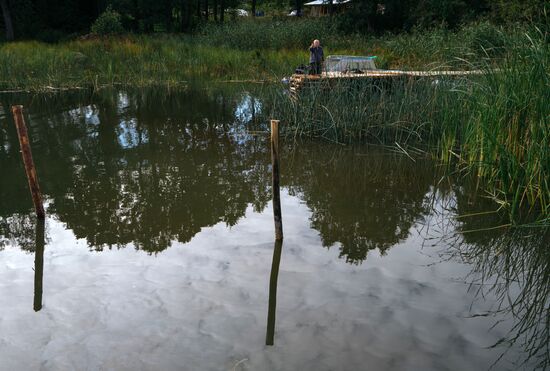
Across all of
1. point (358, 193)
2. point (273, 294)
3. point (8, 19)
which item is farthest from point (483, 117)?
point (8, 19)

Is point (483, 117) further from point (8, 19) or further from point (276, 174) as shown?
point (8, 19)

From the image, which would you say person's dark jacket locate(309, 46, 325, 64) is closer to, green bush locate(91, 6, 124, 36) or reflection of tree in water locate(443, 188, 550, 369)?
reflection of tree in water locate(443, 188, 550, 369)

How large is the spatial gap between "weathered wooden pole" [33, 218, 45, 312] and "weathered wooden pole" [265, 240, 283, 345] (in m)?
1.95

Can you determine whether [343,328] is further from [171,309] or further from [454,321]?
[171,309]

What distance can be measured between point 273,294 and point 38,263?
96.2 inches

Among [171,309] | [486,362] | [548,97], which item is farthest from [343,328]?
[548,97]

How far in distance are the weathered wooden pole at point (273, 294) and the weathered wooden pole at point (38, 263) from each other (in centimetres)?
195

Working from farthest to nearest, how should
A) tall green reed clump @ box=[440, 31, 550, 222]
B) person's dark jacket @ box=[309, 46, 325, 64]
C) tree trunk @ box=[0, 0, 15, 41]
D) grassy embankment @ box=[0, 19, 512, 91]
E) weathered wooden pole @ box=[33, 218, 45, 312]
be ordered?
tree trunk @ box=[0, 0, 15, 41] → grassy embankment @ box=[0, 19, 512, 91] → person's dark jacket @ box=[309, 46, 325, 64] → tall green reed clump @ box=[440, 31, 550, 222] → weathered wooden pole @ box=[33, 218, 45, 312]

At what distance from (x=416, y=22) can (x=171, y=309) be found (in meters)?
27.7

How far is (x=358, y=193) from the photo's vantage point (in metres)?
7.29

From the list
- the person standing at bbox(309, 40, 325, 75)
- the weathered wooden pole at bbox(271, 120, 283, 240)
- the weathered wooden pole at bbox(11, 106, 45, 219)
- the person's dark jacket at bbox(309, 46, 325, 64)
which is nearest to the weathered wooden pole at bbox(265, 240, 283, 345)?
the weathered wooden pole at bbox(271, 120, 283, 240)

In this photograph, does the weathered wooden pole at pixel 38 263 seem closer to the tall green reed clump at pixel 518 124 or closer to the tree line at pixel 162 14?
the tall green reed clump at pixel 518 124

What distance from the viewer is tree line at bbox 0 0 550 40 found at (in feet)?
89.7

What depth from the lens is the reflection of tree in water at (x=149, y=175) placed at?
620 centimetres
